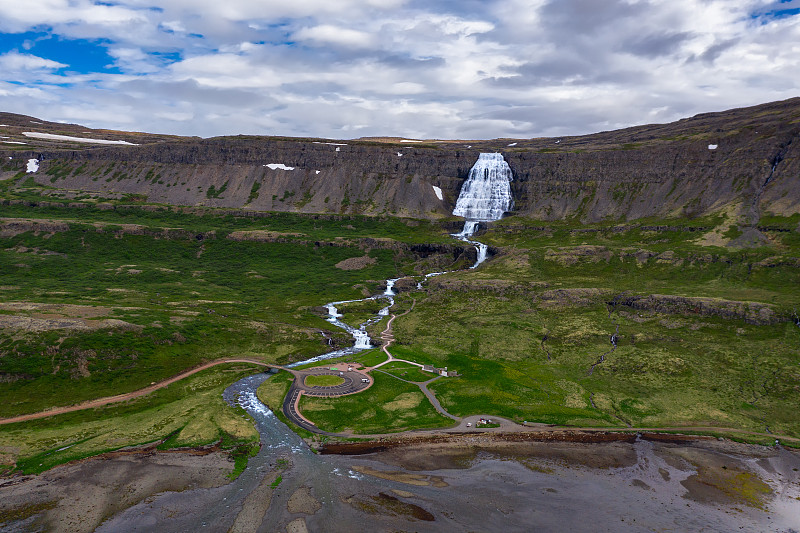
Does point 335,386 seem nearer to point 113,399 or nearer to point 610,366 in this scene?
point 113,399

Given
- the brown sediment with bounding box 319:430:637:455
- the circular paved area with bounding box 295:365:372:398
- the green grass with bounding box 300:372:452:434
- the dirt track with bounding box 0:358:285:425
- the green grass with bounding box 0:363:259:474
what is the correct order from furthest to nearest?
1. the circular paved area with bounding box 295:365:372:398
2. the green grass with bounding box 300:372:452:434
3. the dirt track with bounding box 0:358:285:425
4. the brown sediment with bounding box 319:430:637:455
5. the green grass with bounding box 0:363:259:474

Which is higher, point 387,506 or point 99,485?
point 387,506

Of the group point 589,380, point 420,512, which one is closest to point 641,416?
point 589,380

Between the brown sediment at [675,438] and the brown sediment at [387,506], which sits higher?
the brown sediment at [675,438]

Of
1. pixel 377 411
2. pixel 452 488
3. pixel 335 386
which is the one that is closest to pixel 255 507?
pixel 452 488

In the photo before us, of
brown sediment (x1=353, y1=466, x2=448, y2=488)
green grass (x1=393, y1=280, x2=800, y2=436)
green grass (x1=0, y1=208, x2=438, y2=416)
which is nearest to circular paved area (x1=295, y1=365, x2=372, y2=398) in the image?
green grass (x1=0, y1=208, x2=438, y2=416)

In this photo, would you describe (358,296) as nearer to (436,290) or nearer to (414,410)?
(436,290)

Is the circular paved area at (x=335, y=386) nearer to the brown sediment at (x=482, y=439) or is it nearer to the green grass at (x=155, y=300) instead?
the green grass at (x=155, y=300)

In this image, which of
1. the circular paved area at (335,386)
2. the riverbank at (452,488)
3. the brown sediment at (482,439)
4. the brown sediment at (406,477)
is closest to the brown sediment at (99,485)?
the riverbank at (452,488)

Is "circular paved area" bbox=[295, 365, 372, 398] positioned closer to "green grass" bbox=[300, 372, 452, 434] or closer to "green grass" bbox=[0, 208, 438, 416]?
"green grass" bbox=[300, 372, 452, 434]
